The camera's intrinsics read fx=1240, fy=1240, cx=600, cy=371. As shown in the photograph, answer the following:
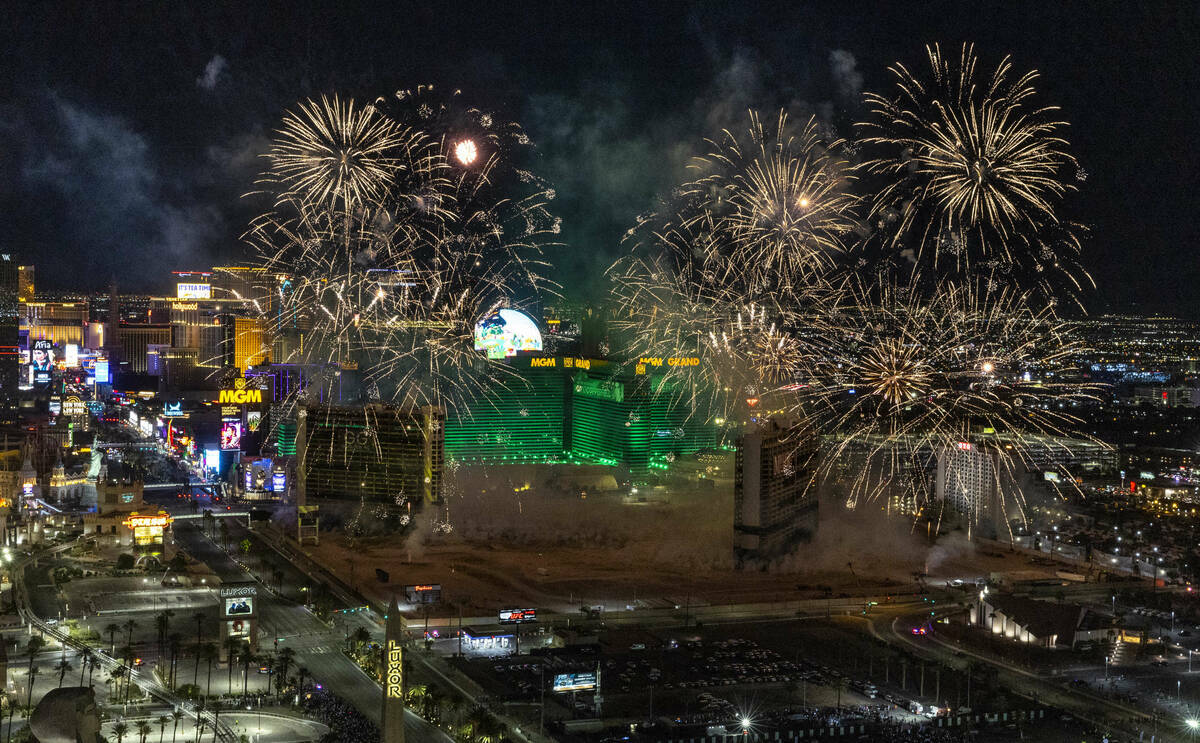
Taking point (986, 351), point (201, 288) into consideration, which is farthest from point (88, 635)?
point (201, 288)

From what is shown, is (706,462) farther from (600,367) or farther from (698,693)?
(698,693)

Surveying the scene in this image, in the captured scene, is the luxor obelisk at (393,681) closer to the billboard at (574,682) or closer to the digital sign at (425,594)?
the billboard at (574,682)

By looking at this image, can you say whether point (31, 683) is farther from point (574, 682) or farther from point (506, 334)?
point (506, 334)

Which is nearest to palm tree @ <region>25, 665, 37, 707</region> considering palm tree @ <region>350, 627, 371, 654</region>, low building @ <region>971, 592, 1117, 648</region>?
palm tree @ <region>350, 627, 371, 654</region>

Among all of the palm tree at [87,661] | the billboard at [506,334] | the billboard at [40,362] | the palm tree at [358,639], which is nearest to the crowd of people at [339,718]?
the palm tree at [358,639]

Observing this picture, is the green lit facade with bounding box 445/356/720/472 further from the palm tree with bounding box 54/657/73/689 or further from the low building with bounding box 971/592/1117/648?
the palm tree with bounding box 54/657/73/689

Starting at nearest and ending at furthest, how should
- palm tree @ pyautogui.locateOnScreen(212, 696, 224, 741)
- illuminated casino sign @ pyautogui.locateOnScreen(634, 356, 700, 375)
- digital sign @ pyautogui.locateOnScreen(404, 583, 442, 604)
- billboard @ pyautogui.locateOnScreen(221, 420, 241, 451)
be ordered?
palm tree @ pyautogui.locateOnScreen(212, 696, 224, 741) → digital sign @ pyautogui.locateOnScreen(404, 583, 442, 604) → illuminated casino sign @ pyautogui.locateOnScreen(634, 356, 700, 375) → billboard @ pyautogui.locateOnScreen(221, 420, 241, 451)

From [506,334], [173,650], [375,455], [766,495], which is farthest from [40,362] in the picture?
[173,650]
